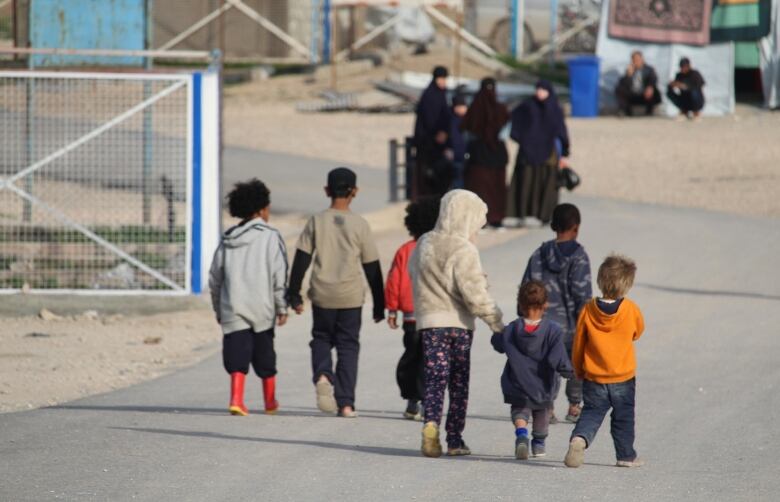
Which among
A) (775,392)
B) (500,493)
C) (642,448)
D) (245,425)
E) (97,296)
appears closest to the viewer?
(500,493)

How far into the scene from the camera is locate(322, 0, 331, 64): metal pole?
35531 millimetres

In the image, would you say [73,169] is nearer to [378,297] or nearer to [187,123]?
[187,123]

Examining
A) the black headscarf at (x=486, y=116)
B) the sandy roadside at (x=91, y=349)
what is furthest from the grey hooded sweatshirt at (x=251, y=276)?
the black headscarf at (x=486, y=116)

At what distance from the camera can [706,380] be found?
9.26 metres

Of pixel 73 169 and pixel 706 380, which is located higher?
pixel 73 169

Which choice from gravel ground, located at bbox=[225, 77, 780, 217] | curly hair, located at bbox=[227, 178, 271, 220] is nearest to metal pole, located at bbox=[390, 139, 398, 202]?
gravel ground, located at bbox=[225, 77, 780, 217]

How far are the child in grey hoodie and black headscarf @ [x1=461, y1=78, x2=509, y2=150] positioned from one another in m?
7.74

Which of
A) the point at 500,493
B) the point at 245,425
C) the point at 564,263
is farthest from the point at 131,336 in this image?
the point at 500,493

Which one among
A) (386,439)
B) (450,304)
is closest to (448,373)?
(450,304)

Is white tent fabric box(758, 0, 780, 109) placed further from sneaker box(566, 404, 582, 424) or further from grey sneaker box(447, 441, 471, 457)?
grey sneaker box(447, 441, 471, 457)

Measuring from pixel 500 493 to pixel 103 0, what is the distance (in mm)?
10207

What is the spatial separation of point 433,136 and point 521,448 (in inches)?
388

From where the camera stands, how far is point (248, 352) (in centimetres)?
825

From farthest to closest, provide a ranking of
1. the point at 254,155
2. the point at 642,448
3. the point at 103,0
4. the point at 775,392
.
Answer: the point at 254,155 → the point at 103,0 → the point at 775,392 → the point at 642,448
